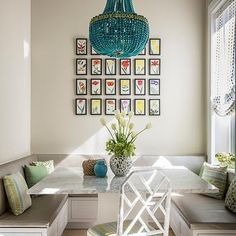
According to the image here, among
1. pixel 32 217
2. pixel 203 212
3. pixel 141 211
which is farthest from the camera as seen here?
pixel 203 212

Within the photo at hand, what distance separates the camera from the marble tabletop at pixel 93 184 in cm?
256

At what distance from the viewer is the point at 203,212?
10.1ft

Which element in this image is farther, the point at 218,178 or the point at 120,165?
the point at 218,178

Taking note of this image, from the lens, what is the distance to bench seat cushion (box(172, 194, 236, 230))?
275 centimetres

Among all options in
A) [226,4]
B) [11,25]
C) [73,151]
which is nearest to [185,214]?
[73,151]

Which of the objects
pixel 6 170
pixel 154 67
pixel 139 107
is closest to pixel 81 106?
pixel 139 107

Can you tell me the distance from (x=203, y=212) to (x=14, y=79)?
7.82 feet

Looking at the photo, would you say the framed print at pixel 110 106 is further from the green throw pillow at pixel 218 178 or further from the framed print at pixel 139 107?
the green throw pillow at pixel 218 178

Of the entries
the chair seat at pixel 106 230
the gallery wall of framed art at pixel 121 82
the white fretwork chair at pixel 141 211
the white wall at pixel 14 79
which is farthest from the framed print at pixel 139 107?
the chair seat at pixel 106 230

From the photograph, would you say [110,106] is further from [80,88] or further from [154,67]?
[154,67]

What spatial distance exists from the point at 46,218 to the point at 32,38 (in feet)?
8.21

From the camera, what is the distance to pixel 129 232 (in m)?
2.52

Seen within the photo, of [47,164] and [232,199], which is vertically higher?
[47,164]

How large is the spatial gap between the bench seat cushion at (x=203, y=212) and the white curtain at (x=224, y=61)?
3.08 feet
